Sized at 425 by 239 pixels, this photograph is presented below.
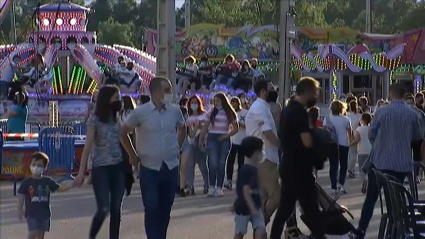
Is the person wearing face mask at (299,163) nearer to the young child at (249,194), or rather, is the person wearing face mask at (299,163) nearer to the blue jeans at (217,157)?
the young child at (249,194)

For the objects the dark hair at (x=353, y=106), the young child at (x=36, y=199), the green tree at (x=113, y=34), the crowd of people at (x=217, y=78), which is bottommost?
the young child at (x=36, y=199)

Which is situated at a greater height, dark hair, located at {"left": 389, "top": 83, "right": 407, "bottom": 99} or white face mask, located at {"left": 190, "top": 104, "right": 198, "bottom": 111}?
dark hair, located at {"left": 389, "top": 83, "right": 407, "bottom": 99}

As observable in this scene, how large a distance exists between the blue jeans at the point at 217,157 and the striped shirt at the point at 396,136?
5.23 meters

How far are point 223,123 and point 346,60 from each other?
815 inches

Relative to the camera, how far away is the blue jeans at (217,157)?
14648mm

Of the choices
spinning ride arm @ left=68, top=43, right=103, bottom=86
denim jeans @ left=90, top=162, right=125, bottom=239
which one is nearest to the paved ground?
denim jeans @ left=90, top=162, right=125, bottom=239

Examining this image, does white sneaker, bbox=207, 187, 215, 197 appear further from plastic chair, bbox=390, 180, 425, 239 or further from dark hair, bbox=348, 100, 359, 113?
plastic chair, bbox=390, 180, 425, 239

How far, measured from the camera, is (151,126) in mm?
8961

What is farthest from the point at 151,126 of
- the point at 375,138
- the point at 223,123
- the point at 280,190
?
the point at 223,123

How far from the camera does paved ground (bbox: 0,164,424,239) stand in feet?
35.8

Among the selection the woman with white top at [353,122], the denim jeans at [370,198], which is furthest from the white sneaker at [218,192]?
the denim jeans at [370,198]

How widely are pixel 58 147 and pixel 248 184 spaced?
8478 mm

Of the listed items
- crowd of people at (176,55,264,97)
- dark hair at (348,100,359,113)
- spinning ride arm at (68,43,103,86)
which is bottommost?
dark hair at (348,100,359,113)

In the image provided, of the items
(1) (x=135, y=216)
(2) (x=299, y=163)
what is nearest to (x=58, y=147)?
(1) (x=135, y=216)
